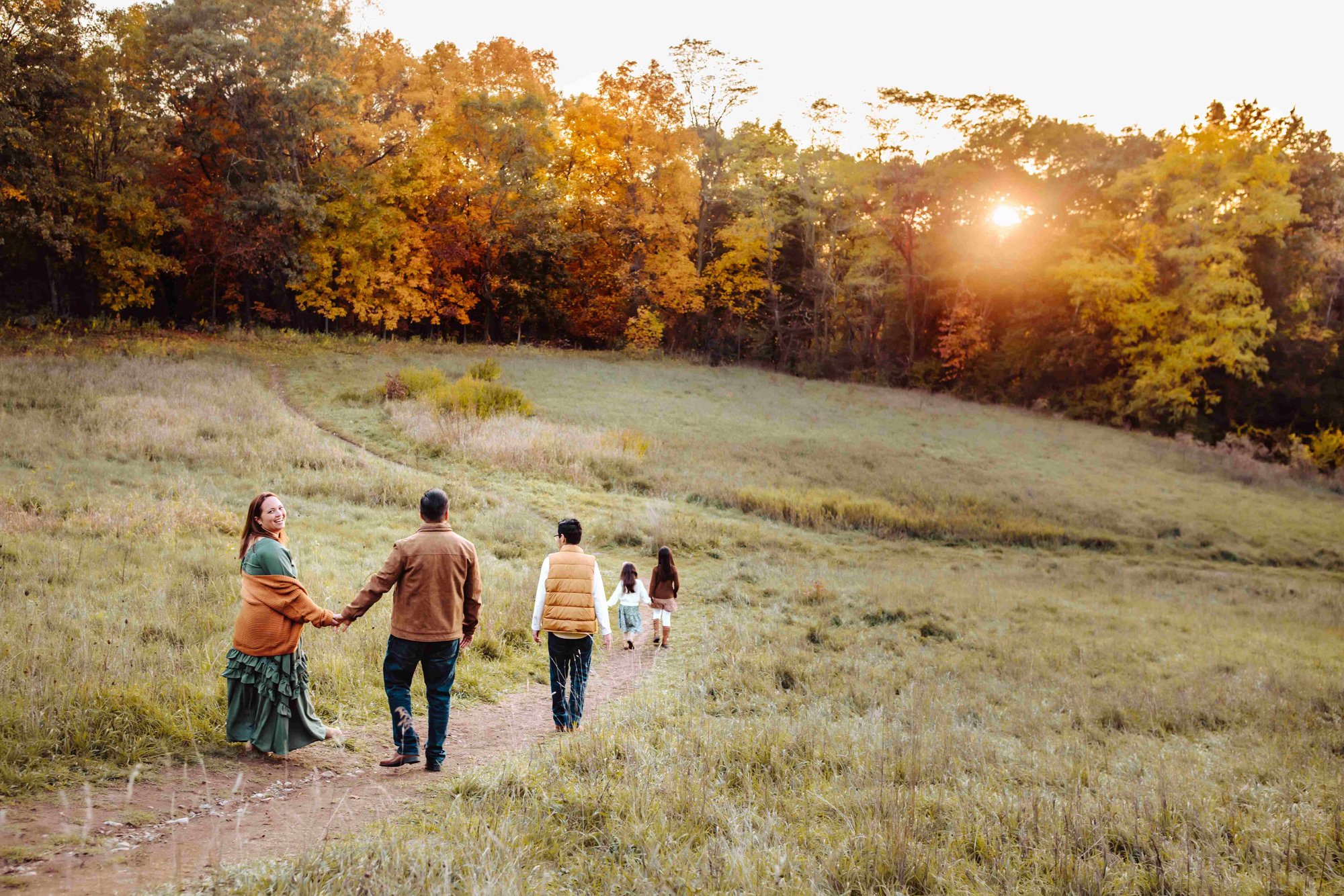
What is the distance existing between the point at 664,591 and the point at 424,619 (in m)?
4.90

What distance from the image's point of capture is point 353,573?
415 inches

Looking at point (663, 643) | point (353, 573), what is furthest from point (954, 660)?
point (353, 573)

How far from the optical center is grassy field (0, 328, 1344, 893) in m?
4.19

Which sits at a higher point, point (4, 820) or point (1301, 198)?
point (1301, 198)

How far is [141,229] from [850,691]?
3656cm

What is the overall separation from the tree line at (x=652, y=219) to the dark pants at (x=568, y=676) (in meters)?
31.9

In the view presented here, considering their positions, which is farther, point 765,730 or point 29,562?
point 29,562

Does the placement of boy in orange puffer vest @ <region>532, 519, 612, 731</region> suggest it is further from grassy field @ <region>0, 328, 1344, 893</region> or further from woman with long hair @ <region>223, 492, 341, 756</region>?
woman with long hair @ <region>223, 492, 341, 756</region>

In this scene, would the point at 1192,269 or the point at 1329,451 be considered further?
the point at 1192,269

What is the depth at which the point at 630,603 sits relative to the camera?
9.93 meters

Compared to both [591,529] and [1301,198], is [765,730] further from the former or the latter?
[1301,198]

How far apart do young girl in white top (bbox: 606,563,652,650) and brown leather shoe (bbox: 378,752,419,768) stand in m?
4.11

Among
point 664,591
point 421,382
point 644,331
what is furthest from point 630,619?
point 644,331

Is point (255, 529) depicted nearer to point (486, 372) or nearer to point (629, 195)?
point (486, 372)
